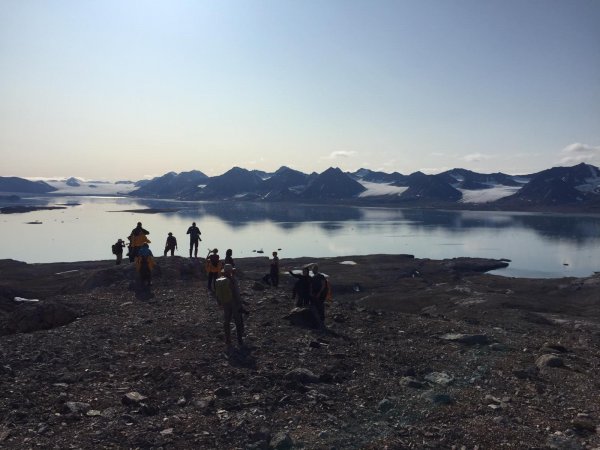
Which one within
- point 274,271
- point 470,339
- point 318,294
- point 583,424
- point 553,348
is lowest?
point 553,348

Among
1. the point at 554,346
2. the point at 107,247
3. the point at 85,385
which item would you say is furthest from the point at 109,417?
the point at 107,247

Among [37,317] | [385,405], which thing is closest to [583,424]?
[385,405]

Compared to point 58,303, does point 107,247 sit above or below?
below

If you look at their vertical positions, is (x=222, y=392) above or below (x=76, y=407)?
below

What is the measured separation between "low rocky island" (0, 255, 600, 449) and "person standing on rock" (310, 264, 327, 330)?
50 centimetres

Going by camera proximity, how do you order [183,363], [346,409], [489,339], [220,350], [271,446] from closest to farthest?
1. [271,446]
2. [346,409]
3. [183,363]
4. [220,350]
5. [489,339]

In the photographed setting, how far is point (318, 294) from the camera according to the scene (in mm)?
15445

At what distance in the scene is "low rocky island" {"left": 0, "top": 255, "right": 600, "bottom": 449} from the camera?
7.93 metres

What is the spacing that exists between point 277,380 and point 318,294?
5.40 m

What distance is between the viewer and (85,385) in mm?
9750

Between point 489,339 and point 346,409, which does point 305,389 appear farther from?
point 489,339

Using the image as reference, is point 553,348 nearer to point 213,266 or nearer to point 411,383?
point 411,383

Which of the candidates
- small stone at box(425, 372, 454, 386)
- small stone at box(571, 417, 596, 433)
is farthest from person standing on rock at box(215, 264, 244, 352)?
small stone at box(571, 417, 596, 433)

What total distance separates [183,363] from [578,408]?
28.5 feet
